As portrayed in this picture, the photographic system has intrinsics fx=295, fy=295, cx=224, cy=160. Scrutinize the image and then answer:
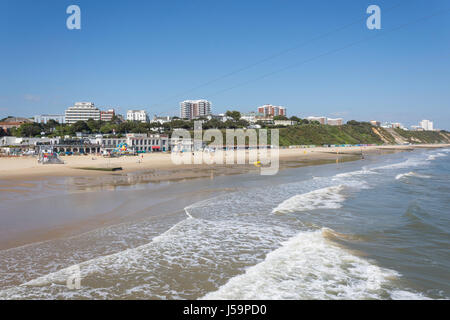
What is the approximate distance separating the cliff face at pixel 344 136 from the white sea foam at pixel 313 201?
72.6 m

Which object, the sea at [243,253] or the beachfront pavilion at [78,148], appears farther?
the beachfront pavilion at [78,148]

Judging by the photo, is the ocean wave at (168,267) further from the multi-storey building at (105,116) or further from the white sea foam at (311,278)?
the multi-storey building at (105,116)

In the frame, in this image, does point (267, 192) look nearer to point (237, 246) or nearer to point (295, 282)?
point (237, 246)

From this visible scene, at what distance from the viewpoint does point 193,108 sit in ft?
607

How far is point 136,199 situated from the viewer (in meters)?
13.9

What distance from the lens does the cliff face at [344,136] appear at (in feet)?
322

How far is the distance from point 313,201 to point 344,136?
11612cm

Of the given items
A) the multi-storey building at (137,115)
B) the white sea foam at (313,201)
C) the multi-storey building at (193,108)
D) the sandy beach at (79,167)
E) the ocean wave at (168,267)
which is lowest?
the ocean wave at (168,267)

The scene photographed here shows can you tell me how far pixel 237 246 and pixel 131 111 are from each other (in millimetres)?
151425

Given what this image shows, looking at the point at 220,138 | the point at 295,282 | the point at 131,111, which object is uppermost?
the point at 131,111

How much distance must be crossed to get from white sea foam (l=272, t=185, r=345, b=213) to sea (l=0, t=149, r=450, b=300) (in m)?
0.08

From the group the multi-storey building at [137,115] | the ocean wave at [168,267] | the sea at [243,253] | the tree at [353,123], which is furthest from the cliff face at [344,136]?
the ocean wave at [168,267]

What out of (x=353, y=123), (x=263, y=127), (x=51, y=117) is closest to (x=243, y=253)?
(x=263, y=127)
